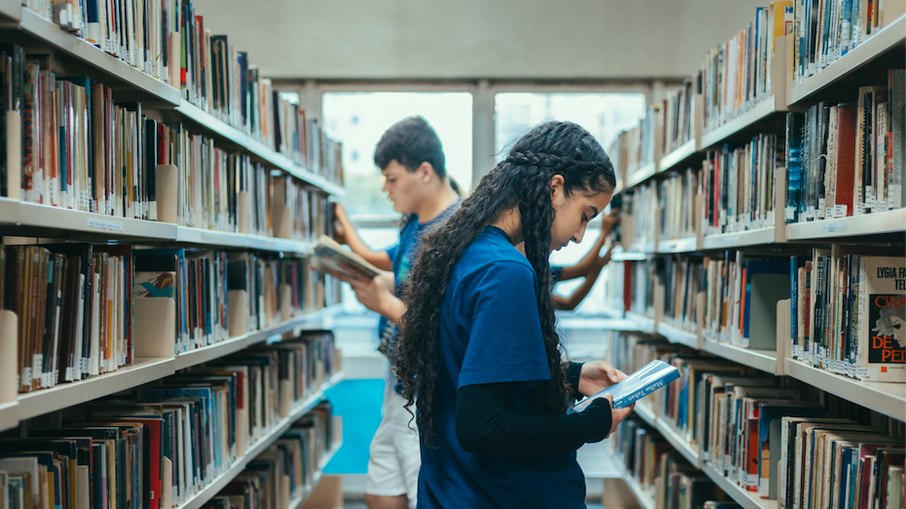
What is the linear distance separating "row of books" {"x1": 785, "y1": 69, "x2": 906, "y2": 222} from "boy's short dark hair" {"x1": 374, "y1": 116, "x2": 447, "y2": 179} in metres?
1.34

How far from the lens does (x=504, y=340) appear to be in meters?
1.37

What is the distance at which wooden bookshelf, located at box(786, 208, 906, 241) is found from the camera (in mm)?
1426

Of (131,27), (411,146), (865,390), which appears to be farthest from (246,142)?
(865,390)

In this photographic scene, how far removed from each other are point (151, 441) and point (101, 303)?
45cm

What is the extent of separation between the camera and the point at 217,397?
2625 mm

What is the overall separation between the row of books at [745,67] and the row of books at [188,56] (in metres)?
1.54

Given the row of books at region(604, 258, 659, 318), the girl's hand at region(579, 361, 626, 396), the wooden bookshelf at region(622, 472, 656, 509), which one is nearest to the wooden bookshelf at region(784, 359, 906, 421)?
the girl's hand at region(579, 361, 626, 396)

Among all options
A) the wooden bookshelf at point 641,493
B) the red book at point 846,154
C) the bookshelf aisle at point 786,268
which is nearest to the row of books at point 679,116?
the bookshelf aisle at point 786,268

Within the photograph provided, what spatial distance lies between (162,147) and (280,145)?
1.51m

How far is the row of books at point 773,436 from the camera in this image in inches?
66.9

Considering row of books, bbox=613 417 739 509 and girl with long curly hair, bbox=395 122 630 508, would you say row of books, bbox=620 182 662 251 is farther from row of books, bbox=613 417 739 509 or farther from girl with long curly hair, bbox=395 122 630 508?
girl with long curly hair, bbox=395 122 630 508

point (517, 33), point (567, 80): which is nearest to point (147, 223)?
point (517, 33)

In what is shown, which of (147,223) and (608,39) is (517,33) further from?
(147,223)

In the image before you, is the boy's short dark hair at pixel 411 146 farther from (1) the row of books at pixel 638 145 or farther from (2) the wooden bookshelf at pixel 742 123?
(1) the row of books at pixel 638 145
